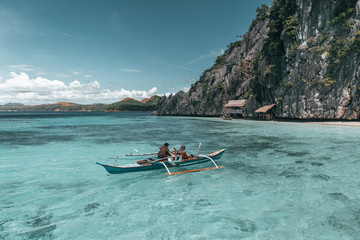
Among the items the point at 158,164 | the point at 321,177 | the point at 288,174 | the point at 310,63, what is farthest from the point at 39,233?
the point at 310,63

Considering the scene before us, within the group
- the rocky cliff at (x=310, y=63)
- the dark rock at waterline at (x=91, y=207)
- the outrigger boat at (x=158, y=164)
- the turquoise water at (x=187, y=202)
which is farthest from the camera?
the rocky cliff at (x=310, y=63)

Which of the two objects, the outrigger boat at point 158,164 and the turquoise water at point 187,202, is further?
the outrigger boat at point 158,164

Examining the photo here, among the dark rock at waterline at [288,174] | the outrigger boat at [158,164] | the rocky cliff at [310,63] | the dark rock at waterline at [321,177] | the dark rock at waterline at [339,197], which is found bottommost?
the dark rock at waterline at [288,174]

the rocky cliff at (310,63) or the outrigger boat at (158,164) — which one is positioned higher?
the rocky cliff at (310,63)

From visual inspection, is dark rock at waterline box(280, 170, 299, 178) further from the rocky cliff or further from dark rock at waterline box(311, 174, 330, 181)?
the rocky cliff

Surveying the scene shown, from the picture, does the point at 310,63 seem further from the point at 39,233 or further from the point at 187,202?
the point at 39,233

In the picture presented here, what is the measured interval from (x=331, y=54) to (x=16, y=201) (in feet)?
182

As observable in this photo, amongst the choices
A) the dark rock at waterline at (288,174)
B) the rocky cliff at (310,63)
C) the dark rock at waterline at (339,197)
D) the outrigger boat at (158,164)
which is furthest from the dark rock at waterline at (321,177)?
the rocky cliff at (310,63)

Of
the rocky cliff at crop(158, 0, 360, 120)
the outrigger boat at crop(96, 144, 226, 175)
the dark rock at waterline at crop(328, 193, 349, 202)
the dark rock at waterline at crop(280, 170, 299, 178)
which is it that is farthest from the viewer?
the rocky cliff at crop(158, 0, 360, 120)

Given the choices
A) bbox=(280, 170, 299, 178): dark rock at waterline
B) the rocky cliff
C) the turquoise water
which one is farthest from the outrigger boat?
the rocky cliff

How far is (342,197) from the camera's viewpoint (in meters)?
8.95

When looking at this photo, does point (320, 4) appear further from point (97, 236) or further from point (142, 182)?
point (97, 236)

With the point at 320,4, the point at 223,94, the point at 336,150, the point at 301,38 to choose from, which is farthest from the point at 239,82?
the point at 336,150

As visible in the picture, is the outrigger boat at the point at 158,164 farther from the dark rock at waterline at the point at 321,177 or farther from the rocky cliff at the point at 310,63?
the rocky cliff at the point at 310,63
